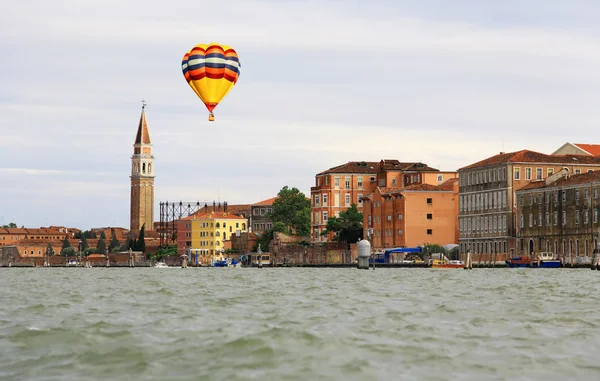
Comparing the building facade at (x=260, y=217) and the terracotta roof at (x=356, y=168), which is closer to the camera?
the terracotta roof at (x=356, y=168)

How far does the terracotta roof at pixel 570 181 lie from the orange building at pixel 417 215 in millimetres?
14037

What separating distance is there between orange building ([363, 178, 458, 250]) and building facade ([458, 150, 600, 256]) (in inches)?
136

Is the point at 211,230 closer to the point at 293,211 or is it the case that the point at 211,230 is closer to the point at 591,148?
the point at 293,211

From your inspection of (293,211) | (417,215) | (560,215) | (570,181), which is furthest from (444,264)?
(293,211)

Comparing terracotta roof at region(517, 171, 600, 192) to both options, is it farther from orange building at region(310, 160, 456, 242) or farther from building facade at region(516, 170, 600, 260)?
orange building at region(310, 160, 456, 242)

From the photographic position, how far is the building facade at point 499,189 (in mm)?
102875

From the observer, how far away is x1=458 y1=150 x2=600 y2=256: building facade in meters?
103

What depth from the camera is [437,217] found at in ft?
374

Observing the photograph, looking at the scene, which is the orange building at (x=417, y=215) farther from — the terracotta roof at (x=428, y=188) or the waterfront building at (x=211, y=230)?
the waterfront building at (x=211, y=230)

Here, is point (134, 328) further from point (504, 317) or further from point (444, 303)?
point (444, 303)

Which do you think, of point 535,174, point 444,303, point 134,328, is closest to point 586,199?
point 535,174

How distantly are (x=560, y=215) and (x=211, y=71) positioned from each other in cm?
4380

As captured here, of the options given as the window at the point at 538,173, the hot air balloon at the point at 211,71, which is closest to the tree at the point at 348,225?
the window at the point at 538,173

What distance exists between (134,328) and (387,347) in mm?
5909
